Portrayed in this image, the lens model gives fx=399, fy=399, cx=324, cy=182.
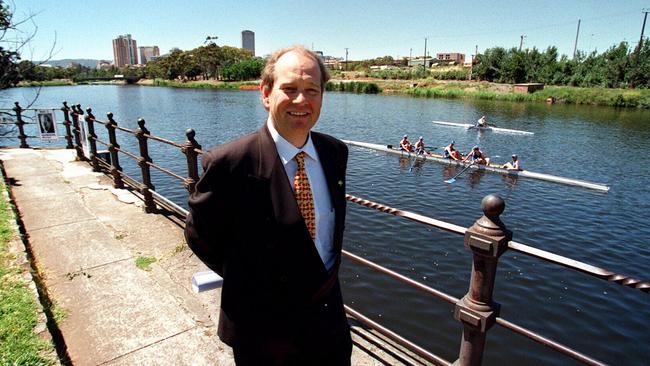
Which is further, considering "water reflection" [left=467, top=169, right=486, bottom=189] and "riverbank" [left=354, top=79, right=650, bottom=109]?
"riverbank" [left=354, top=79, right=650, bottom=109]

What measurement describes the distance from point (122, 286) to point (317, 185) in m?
2.98

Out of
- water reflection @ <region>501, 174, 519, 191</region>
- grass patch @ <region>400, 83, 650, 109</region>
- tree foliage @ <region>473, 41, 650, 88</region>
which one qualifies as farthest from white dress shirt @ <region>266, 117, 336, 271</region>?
tree foliage @ <region>473, 41, 650, 88</region>

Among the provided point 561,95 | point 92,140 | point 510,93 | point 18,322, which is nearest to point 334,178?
point 18,322

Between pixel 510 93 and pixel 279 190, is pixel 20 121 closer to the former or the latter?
pixel 279 190

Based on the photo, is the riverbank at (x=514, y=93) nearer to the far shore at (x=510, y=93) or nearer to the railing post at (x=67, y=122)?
the far shore at (x=510, y=93)

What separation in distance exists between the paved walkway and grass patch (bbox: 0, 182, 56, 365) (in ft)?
0.88

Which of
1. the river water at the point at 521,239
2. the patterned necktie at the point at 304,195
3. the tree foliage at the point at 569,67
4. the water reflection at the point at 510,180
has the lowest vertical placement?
the river water at the point at 521,239

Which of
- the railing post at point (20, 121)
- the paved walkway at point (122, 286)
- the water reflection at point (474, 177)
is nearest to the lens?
the paved walkway at point (122, 286)

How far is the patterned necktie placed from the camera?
1.70 m

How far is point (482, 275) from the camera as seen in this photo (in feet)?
6.99

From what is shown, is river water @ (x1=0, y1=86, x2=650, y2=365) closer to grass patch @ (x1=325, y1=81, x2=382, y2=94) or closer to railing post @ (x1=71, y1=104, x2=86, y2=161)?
railing post @ (x1=71, y1=104, x2=86, y2=161)

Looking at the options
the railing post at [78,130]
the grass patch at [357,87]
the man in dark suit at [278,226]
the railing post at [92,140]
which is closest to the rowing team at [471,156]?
the railing post at [78,130]

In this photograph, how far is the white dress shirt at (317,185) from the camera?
169 centimetres

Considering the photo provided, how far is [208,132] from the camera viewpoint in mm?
30359
